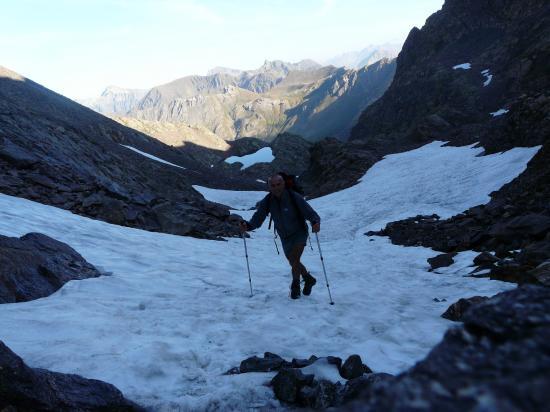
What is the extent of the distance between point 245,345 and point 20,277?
4740 millimetres

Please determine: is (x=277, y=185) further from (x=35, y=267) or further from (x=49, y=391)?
(x=49, y=391)

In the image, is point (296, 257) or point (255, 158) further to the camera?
point (255, 158)

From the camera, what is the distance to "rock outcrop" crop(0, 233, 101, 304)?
7.95m

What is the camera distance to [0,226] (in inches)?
463

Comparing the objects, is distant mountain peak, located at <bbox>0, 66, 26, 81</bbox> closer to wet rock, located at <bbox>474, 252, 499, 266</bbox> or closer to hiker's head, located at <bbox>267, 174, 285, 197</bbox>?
hiker's head, located at <bbox>267, 174, 285, 197</bbox>

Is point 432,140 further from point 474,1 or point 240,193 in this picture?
point 474,1

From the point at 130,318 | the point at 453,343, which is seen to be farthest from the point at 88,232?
the point at 453,343

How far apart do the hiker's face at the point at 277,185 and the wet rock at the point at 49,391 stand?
549 centimetres

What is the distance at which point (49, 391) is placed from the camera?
4.28m

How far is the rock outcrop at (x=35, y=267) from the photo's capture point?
7.95 m

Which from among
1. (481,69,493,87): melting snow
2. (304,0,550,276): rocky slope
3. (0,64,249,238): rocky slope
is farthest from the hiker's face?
(481,69,493,87): melting snow

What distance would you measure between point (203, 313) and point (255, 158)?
99455 millimetres

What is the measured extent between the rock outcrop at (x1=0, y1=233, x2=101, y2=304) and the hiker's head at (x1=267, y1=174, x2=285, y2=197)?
192 inches

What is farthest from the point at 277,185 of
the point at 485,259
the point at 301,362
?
the point at 485,259
